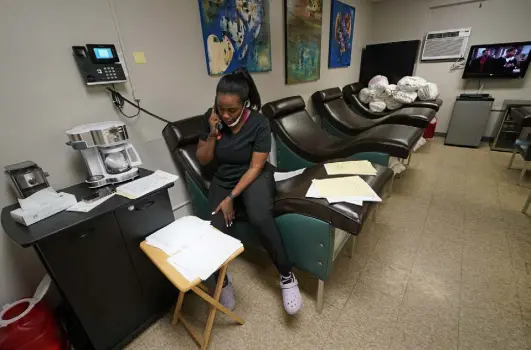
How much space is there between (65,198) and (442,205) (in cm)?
291

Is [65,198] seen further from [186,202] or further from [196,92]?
[196,92]

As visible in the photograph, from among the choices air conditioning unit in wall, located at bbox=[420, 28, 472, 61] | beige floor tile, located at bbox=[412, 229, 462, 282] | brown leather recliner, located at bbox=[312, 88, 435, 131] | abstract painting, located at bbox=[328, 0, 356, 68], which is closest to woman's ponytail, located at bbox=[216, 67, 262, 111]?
beige floor tile, located at bbox=[412, 229, 462, 282]

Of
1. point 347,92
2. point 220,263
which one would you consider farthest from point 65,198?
point 347,92

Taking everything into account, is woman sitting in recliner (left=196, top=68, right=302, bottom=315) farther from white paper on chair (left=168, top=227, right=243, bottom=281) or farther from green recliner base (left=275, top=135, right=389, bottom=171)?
green recliner base (left=275, top=135, right=389, bottom=171)

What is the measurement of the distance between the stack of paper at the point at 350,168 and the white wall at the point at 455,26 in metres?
3.86

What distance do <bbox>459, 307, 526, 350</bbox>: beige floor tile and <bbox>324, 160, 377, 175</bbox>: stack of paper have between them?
36.6 inches

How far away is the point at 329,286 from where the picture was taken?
59.6 inches

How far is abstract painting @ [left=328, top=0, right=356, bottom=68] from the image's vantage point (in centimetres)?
315

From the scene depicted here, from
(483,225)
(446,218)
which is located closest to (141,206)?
(446,218)

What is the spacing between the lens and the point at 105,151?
1.20 m

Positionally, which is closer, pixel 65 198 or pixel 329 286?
pixel 65 198

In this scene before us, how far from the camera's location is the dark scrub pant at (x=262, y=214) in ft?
4.17

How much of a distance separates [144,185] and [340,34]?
11.4ft

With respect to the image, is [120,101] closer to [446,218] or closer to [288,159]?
[288,159]
